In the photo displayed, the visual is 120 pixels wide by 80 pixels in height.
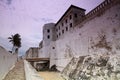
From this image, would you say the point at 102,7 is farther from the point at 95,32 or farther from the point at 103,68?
the point at 103,68

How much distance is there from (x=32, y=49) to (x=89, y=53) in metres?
28.8

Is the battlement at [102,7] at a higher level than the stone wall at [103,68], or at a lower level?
higher

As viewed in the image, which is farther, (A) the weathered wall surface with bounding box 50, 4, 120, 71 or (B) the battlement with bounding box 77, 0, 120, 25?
(B) the battlement with bounding box 77, 0, 120, 25

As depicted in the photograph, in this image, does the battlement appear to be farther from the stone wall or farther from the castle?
the stone wall

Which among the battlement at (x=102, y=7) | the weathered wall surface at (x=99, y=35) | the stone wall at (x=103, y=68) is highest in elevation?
the battlement at (x=102, y=7)

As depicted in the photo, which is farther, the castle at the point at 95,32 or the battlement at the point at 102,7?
the battlement at the point at 102,7

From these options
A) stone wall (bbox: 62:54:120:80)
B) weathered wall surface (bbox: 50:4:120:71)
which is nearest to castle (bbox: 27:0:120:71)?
weathered wall surface (bbox: 50:4:120:71)

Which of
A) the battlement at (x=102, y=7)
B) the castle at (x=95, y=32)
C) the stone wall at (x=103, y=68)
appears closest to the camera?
the stone wall at (x=103, y=68)

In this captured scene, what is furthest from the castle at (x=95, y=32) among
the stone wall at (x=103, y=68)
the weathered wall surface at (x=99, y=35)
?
the stone wall at (x=103, y=68)

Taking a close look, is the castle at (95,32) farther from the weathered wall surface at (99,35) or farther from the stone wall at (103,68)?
the stone wall at (103,68)

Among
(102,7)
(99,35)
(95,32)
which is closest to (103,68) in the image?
(99,35)

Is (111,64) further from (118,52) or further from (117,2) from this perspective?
(117,2)

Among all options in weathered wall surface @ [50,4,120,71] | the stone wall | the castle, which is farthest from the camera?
the castle

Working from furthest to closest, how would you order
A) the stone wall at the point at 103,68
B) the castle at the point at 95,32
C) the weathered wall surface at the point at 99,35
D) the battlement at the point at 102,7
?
the battlement at the point at 102,7
the castle at the point at 95,32
the weathered wall surface at the point at 99,35
the stone wall at the point at 103,68
